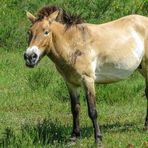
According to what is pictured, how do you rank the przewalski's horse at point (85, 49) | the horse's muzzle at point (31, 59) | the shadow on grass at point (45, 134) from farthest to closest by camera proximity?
the przewalski's horse at point (85, 49) < the shadow on grass at point (45, 134) < the horse's muzzle at point (31, 59)

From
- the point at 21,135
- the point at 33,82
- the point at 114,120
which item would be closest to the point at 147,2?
the point at 33,82

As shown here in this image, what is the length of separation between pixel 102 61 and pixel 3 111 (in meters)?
2.61

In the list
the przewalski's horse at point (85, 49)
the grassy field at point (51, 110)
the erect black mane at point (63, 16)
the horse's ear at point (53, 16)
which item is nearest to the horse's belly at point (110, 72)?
the przewalski's horse at point (85, 49)

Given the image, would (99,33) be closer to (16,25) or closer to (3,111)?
(3,111)

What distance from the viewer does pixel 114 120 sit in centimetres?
860

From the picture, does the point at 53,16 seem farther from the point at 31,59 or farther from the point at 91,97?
the point at 91,97

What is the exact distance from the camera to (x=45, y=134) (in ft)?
22.7

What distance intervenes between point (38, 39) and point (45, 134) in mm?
1338

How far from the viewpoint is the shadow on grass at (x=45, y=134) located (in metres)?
6.43

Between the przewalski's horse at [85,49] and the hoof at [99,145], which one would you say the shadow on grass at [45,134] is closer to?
the przewalski's horse at [85,49]

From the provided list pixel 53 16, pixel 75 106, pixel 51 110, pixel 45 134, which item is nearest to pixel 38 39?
pixel 53 16

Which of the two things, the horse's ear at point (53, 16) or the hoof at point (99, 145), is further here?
the hoof at point (99, 145)

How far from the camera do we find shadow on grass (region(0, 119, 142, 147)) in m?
6.43

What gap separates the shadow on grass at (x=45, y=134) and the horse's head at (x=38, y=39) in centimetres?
94
